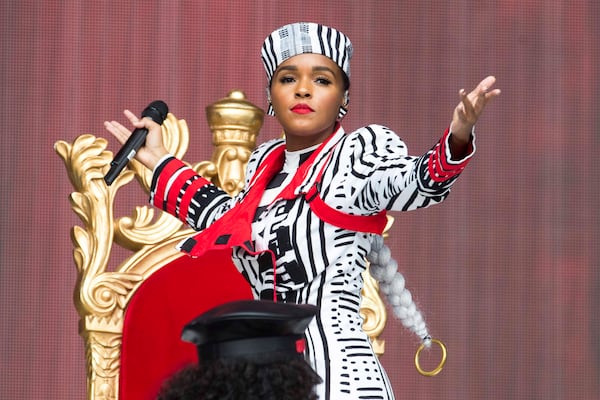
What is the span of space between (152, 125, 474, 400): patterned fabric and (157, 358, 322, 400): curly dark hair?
514 mm

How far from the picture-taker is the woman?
171 cm

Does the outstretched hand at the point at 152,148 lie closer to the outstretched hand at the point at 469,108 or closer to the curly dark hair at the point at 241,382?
the outstretched hand at the point at 469,108

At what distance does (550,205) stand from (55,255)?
108cm

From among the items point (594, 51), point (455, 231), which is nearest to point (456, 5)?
point (594, 51)

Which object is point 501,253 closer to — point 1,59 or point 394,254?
point 394,254

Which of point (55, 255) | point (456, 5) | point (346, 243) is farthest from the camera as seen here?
point (456, 5)

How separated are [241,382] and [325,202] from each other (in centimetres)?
64

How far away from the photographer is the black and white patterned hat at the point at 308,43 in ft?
6.03

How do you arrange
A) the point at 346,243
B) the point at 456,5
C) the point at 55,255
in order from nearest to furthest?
the point at 346,243
the point at 55,255
the point at 456,5

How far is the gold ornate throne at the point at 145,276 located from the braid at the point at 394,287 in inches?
17.5

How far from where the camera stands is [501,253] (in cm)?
292

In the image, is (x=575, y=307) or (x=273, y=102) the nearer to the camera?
(x=273, y=102)

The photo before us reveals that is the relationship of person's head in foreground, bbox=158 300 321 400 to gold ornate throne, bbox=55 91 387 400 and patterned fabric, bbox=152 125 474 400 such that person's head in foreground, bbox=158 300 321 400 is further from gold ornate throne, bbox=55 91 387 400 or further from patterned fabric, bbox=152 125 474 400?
gold ornate throne, bbox=55 91 387 400

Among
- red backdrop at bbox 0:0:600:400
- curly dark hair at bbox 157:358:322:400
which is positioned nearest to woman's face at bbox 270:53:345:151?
curly dark hair at bbox 157:358:322:400
